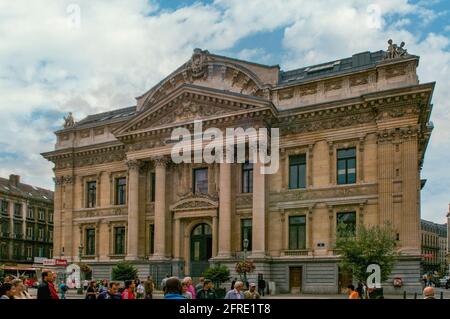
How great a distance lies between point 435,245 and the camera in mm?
101062

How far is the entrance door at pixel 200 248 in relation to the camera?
4445 cm

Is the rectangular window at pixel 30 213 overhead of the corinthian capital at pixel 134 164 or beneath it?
beneath

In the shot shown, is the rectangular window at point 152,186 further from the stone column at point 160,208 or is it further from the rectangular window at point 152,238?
the rectangular window at point 152,238

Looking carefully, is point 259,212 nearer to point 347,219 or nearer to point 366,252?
point 347,219

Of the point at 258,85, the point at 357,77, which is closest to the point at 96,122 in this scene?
the point at 258,85

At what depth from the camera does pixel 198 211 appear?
145 feet

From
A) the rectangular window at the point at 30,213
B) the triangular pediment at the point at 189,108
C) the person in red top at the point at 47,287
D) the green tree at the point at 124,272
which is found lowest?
the green tree at the point at 124,272

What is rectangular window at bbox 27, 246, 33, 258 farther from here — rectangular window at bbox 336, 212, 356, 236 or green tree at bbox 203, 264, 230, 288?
rectangular window at bbox 336, 212, 356, 236

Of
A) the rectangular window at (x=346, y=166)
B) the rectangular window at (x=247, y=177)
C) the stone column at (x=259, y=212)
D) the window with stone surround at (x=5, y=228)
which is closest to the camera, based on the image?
the rectangular window at (x=346, y=166)

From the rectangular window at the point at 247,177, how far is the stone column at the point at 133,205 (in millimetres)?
9541

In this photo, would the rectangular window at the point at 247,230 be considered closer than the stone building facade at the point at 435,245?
Yes

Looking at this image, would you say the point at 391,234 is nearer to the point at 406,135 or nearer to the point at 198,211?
the point at 406,135

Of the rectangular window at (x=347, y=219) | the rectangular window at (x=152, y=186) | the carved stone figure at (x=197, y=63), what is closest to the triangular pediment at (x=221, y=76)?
the carved stone figure at (x=197, y=63)

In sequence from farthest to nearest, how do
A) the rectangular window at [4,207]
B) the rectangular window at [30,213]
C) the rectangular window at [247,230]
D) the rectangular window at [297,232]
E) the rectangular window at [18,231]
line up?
the rectangular window at [30,213], the rectangular window at [18,231], the rectangular window at [4,207], the rectangular window at [247,230], the rectangular window at [297,232]
